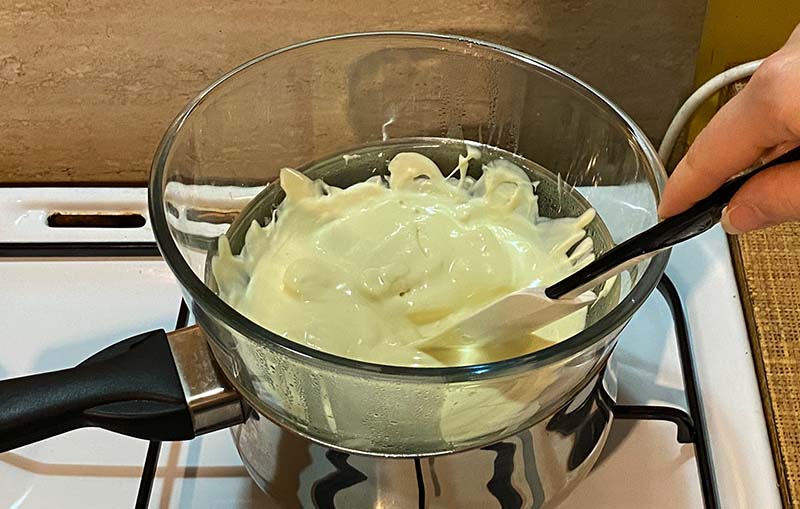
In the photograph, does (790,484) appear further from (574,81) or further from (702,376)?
(574,81)

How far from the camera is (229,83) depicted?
0.49 meters

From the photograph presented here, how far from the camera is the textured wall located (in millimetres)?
594

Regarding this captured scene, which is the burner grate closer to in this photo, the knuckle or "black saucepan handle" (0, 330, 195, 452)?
"black saucepan handle" (0, 330, 195, 452)

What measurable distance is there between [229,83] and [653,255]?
242 millimetres

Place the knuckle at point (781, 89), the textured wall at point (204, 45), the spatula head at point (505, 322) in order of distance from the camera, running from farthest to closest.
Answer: the textured wall at point (204, 45), the spatula head at point (505, 322), the knuckle at point (781, 89)

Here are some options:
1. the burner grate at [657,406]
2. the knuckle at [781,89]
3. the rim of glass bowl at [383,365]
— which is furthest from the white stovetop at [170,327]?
the knuckle at [781,89]

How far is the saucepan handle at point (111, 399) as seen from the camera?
0.39 meters

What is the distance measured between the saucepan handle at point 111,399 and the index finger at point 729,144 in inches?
8.4

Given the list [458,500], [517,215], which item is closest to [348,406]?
[458,500]

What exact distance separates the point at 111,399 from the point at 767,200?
273 mm

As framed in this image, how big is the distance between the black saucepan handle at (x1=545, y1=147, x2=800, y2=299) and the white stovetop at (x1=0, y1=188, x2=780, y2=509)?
0.13m

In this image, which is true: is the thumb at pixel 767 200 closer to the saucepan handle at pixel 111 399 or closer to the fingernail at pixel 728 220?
the fingernail at pixel 728 220

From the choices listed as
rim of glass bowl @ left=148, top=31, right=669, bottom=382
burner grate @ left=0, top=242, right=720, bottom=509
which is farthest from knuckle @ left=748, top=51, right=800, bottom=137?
burner grate @ left=0, top=242, right=720, bottom=509

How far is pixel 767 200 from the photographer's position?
32 cm
